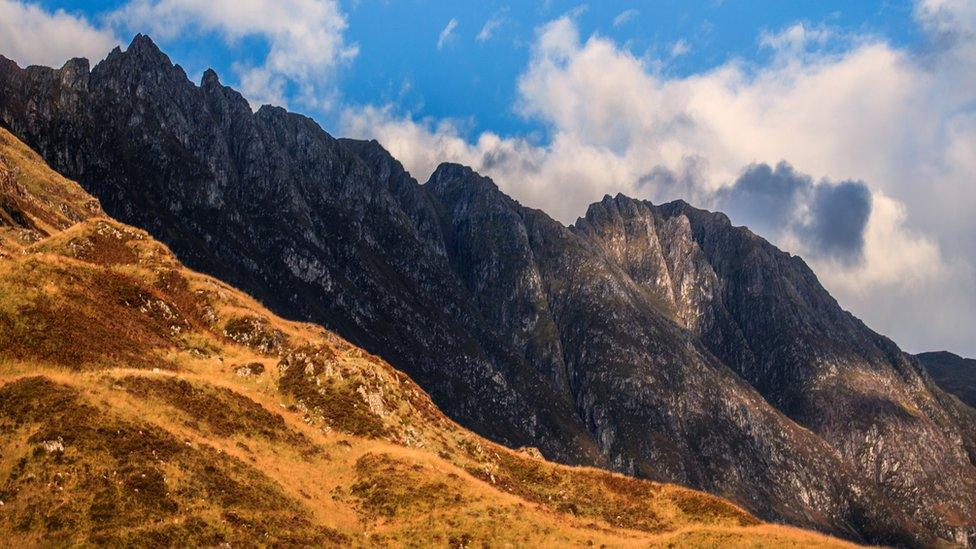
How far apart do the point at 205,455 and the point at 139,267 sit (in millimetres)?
41749

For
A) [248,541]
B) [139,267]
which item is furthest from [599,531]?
[139,267]

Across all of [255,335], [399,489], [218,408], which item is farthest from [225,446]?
[255,335]

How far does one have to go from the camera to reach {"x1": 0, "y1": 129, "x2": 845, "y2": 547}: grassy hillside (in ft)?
124

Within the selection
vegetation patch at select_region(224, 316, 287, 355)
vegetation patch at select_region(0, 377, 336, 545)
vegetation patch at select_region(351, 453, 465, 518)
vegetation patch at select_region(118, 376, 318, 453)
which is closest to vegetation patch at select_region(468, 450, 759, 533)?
vegetation patch at select_region(351, 453, 465, 518)

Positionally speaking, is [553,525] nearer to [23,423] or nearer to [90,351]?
[23,423]

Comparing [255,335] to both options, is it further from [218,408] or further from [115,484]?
[115,484]

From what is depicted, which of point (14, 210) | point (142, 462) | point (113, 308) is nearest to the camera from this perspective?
point (142, 462)

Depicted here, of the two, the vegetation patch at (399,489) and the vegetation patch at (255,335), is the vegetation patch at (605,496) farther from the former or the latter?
the vegetation patch at (255,335)

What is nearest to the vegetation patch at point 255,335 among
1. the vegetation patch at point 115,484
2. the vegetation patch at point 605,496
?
the vegetation patch at point 605,496

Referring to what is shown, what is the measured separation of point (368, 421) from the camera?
64.0 m

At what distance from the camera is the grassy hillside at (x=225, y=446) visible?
37.8 m

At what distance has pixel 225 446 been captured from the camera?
159ft

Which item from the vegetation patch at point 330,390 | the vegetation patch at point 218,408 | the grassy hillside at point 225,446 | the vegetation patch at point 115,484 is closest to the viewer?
the vegetation patch at point 115,484

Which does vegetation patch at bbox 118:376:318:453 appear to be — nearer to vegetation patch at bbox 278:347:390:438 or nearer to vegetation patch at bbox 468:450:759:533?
vegetation patch at bbox 278:347:390:438
